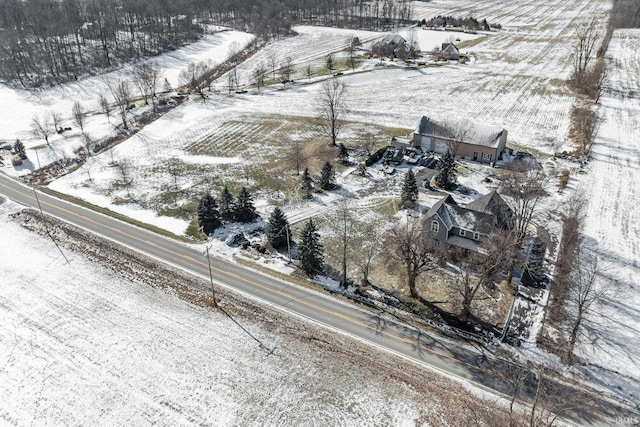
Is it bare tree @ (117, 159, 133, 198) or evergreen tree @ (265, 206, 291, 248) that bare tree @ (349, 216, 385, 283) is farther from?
bare tree @ (117, 159, 133, 198)

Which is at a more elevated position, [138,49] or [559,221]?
[138,49]

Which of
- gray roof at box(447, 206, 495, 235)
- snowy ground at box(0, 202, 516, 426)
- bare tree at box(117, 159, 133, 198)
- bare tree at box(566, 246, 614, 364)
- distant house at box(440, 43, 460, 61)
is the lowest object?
snowy ground at box(0, 202, 516, 426)

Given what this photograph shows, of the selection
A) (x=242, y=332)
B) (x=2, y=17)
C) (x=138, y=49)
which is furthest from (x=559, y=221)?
(x=2, y=17)

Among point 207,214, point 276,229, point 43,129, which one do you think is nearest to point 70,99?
point 43,129

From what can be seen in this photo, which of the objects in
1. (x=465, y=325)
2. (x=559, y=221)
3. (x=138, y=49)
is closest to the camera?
(x=465, y=325)

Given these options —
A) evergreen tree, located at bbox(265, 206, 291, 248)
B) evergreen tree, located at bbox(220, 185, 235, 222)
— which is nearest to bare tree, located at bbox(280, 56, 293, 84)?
evergreen tree, located at bbox(220, 185, 235, 222)

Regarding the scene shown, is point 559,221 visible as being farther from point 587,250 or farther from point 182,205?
point 182,205
